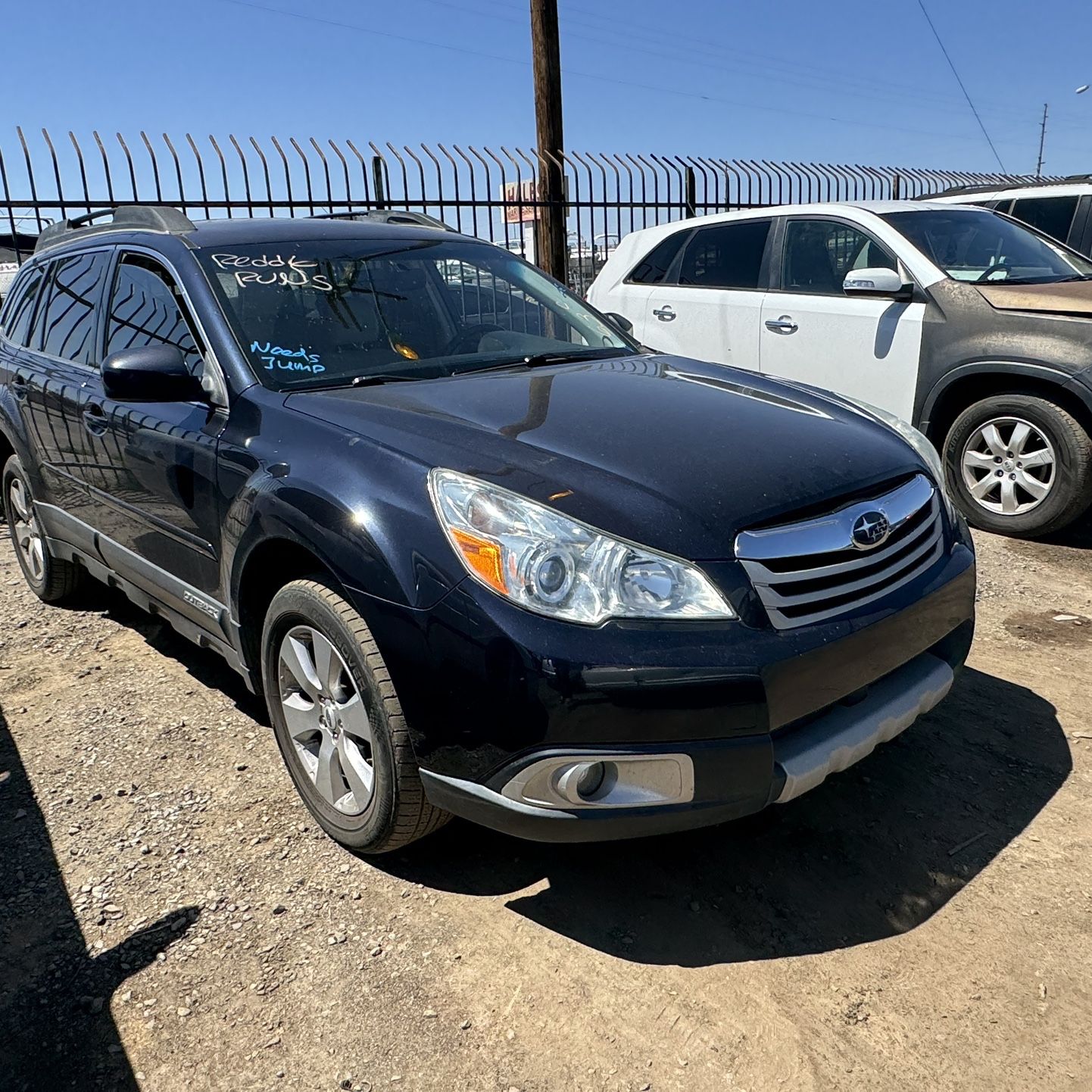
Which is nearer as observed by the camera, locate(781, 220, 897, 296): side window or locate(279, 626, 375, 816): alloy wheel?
locate(279, 626, 375, 816): alloy wheel

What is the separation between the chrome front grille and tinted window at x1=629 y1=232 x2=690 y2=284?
4564mm

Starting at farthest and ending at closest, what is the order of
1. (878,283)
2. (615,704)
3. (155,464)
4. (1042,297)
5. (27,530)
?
(878,283) → (1042,297) → (27,530) → (155,464) → (615,704)

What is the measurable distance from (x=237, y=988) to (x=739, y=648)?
56.2 inches

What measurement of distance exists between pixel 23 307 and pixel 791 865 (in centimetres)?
435

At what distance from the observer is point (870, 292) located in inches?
222

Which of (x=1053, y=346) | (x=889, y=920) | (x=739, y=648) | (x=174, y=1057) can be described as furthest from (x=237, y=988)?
(x=1053, y=346)

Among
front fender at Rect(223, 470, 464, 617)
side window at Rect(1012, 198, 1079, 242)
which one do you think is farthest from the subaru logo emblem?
side window at Rect(1012, 198, 1079, 242)

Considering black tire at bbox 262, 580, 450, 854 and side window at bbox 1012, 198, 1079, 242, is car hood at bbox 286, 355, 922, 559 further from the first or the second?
side window at bbox 1012, 198, 1079, 242

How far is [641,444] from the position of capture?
2.51 metres

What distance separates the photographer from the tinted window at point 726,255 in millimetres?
6277

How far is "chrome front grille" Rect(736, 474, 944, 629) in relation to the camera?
2.20 metres

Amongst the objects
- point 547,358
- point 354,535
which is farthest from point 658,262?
point 354,535

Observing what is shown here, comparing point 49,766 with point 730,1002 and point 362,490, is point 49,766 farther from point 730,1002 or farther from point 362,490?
point 730,1002

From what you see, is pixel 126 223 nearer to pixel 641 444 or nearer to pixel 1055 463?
pixel 641 444
